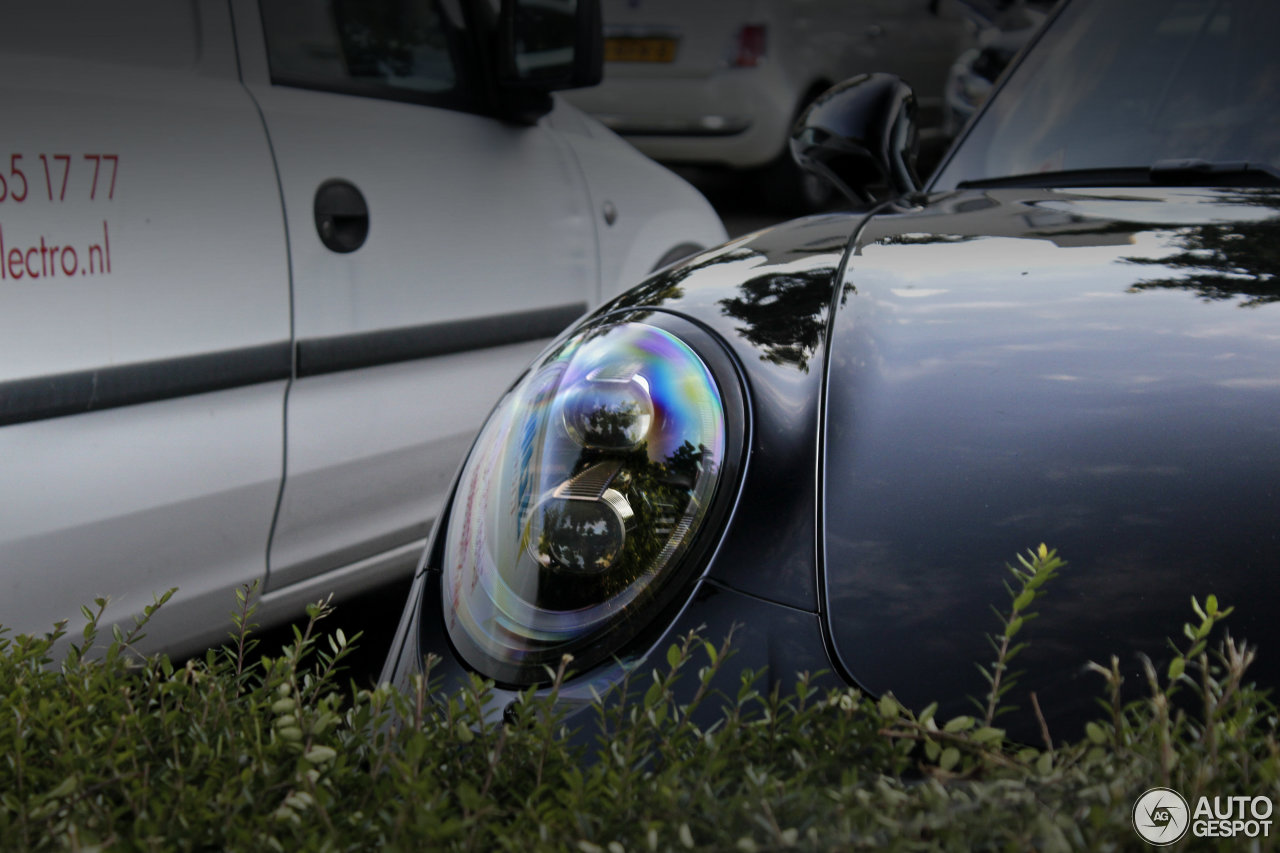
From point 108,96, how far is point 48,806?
158 centimetres

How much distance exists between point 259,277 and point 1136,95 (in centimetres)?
187

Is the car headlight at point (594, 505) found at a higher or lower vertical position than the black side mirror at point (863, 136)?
lower

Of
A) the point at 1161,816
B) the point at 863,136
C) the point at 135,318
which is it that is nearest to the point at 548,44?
the point at 863,136

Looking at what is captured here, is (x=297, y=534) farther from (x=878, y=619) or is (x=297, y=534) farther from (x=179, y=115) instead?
(x=878, y=619)

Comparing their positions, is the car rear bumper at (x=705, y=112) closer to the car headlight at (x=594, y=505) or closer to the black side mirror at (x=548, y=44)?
the black side mirror at (x=548, y=44)

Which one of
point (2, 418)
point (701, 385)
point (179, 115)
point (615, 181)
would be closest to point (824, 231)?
point (701, 385)

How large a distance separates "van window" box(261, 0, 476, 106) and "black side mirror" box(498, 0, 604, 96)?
0.14 meters

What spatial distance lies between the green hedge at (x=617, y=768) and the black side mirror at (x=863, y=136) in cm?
177

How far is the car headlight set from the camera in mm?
1325

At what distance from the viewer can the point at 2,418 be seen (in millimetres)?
2000

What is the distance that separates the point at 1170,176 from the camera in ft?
7.41

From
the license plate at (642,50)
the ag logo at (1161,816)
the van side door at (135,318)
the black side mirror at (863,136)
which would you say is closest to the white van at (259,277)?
the van side door at (135,318)

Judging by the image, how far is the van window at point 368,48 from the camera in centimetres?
266

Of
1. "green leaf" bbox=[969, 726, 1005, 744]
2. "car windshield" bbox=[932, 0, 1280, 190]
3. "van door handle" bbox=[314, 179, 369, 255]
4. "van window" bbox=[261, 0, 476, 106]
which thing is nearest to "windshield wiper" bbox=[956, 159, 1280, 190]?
"car windshield" bbox=[932, 0, 1280, 190]
